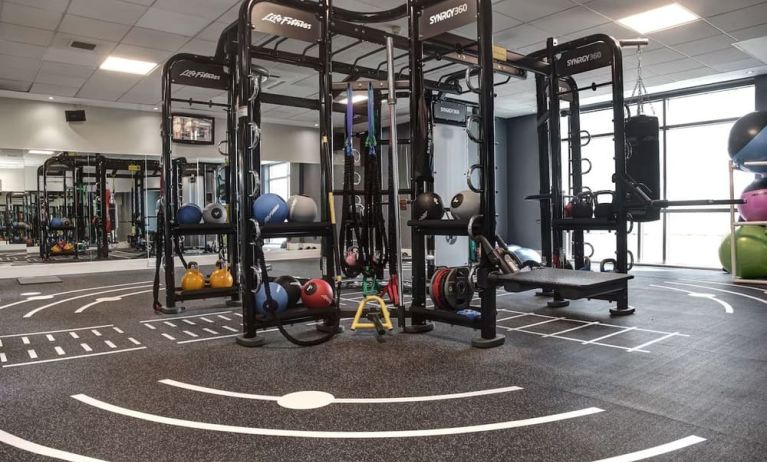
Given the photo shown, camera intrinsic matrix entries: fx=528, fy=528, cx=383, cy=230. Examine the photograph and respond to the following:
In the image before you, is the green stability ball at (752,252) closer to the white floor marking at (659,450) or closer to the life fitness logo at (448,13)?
the life fitness logo at (448,13)

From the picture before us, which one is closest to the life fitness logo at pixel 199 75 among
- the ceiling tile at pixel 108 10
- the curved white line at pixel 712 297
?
the ceiling tile at pixel 108 10

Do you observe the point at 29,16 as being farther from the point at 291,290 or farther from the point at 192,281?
the point at 291,290

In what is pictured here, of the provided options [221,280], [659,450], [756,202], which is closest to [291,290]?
[221,280]

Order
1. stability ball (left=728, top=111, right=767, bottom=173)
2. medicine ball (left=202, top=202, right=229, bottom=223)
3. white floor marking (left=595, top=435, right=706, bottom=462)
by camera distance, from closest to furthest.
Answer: white floor marking (left=595, top=435, right=706, bottom=462)
medicine ball (left=202, top=202, right=229, bottom=223)
stability ball (left=728, top=111, right=767, bottom=173)

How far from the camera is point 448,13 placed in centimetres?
392

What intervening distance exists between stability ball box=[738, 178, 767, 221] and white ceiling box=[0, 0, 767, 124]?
193cm

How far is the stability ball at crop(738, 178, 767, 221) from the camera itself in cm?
686

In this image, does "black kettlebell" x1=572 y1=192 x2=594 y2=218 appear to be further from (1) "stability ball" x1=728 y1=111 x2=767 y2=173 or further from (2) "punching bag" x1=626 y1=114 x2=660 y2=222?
(1) "stability ball" x1=728 y1=111 x2=767 y2=173

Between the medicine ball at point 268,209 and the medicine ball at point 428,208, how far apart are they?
1.04 m

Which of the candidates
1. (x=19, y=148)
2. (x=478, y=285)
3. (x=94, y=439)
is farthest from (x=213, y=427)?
(x=19, y=148)

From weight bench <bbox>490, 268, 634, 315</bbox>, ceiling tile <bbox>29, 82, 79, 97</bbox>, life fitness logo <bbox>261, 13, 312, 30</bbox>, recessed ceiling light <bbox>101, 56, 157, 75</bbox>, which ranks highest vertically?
recessed ceiling light <bbox>101, 56, 157, 75</bbox>

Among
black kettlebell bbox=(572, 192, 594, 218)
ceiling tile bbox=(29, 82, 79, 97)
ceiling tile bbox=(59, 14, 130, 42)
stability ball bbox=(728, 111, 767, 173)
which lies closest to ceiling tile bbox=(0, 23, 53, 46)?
ceiling tile bbox=(59, 14, 130, 42)

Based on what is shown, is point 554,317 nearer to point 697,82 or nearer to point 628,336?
point 628,336

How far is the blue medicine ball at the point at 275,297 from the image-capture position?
3.94m
